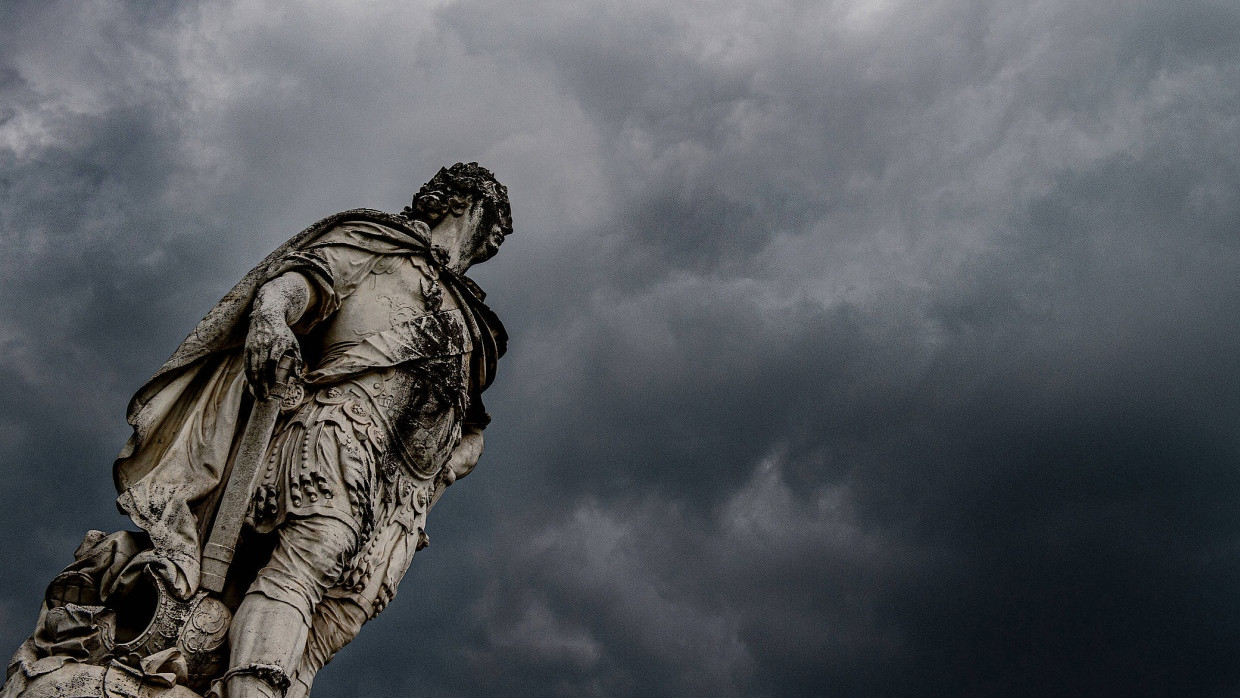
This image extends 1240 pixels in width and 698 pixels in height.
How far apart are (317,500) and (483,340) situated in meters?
2.38

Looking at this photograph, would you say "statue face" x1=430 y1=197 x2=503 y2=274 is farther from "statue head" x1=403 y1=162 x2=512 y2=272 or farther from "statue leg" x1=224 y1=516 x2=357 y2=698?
"statue leg" x1=224 y1=516 x2=357 y2=698

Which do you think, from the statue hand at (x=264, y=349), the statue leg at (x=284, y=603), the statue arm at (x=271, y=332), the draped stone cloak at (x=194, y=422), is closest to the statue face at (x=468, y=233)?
the draped stone cloak at (x=194, y=422)

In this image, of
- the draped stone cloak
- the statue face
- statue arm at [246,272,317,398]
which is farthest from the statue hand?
the statue face

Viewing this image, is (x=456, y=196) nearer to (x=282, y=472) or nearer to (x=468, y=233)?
(x=468, y=233)

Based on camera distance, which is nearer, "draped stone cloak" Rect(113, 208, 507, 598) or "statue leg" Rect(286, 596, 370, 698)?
"draped stone cloak" Rect(113, 208, 507, 598)

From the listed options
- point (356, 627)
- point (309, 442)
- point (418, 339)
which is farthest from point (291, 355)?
point (356, 627)

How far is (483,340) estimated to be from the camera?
9.58m

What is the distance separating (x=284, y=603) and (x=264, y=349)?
1.70 meters

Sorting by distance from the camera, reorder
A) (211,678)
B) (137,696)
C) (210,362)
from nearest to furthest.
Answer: (137,696)
(211,678)
(210,362)

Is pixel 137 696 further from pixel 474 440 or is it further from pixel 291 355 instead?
pixel 474 440

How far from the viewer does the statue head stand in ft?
32.8

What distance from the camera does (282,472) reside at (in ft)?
25.4

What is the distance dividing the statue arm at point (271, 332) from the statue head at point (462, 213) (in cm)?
191

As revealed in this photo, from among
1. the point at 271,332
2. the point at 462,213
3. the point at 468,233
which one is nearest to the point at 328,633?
the point at 271,332
